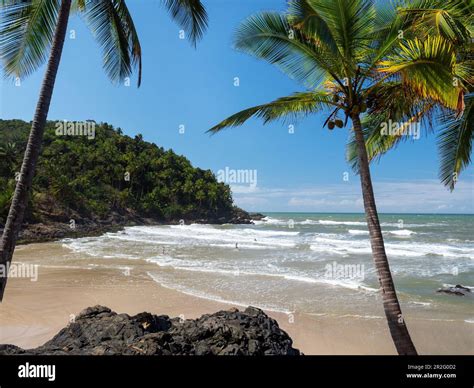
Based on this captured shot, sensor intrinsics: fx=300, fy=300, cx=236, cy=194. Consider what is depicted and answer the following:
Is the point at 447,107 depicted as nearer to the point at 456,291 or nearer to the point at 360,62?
the point at 360,62

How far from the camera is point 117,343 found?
357 centimetres

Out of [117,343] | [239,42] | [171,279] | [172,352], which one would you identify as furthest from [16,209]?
[171,279]

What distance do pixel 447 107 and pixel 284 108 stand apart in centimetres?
254

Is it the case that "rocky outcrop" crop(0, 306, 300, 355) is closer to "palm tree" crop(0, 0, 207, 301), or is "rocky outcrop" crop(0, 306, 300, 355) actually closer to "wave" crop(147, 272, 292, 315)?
"palm tree" crop(0, 0, 207, 301)

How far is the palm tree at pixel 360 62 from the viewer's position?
407 centimetres

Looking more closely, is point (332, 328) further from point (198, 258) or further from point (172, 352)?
point (198, 258)

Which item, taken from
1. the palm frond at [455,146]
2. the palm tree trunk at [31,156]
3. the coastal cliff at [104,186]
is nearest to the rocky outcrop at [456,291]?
the palm frond at [455,146]

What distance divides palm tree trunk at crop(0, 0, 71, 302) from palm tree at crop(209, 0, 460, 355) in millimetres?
2748

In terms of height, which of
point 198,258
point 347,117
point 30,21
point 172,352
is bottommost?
point 198,258

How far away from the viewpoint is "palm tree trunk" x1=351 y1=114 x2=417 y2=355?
4164mm

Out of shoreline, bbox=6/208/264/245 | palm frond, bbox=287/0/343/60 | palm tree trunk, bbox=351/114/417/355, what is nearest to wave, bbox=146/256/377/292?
palm tree trunk, bbox=351/114/417/355

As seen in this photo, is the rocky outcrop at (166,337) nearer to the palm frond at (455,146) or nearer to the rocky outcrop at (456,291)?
the palm frond at (455,146)
